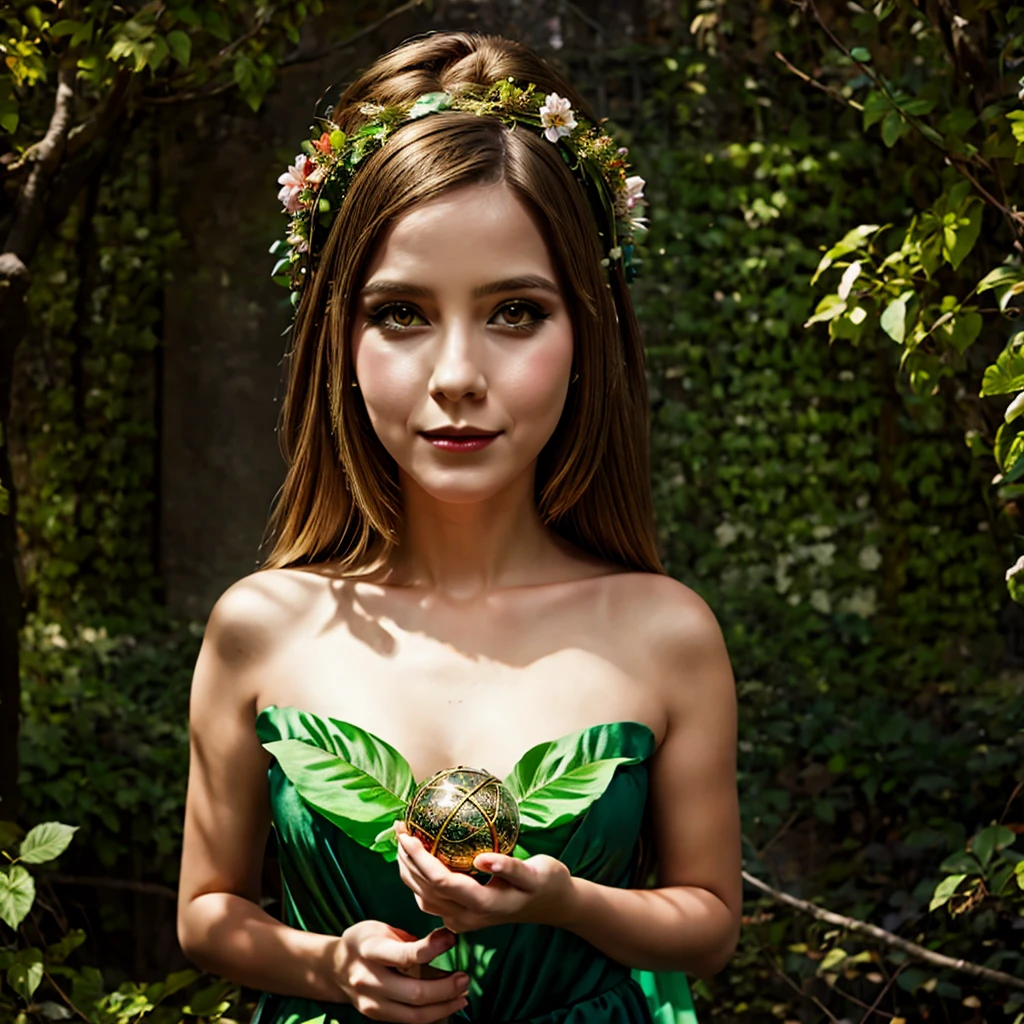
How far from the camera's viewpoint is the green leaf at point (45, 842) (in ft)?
7.46

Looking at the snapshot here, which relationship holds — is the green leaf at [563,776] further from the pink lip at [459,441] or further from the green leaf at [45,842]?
the green leaf at [45,842]

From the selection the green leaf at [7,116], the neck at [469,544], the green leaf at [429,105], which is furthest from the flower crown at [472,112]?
the green leaf at [7,116]

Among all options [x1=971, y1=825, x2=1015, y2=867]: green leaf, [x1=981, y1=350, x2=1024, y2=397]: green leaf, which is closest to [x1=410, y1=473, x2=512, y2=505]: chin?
[x1=981, y1=350, x2=1024, y2=397]: green leaf

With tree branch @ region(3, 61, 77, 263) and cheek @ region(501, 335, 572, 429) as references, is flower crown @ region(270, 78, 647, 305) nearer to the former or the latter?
cheek @ region(501, 335, 572, 429)

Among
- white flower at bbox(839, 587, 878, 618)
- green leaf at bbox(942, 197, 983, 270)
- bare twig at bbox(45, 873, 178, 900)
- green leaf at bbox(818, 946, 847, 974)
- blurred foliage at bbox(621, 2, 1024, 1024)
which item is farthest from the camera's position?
white flower at bbox(839, 587, 878, 618)

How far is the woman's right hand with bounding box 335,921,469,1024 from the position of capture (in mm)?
1667

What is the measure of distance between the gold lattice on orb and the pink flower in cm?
93

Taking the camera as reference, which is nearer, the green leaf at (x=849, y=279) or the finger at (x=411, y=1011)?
the finger at (x=411, y=1011)

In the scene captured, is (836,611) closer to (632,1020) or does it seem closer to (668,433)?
(668,433)

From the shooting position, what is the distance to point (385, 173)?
1.86 metres

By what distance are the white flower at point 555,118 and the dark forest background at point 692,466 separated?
86.0 inches

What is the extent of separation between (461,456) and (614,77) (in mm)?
4412

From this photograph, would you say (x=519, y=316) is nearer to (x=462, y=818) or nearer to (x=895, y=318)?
(x=462, y=818)

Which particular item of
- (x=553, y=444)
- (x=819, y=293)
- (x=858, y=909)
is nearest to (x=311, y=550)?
(x=553, y=444)
